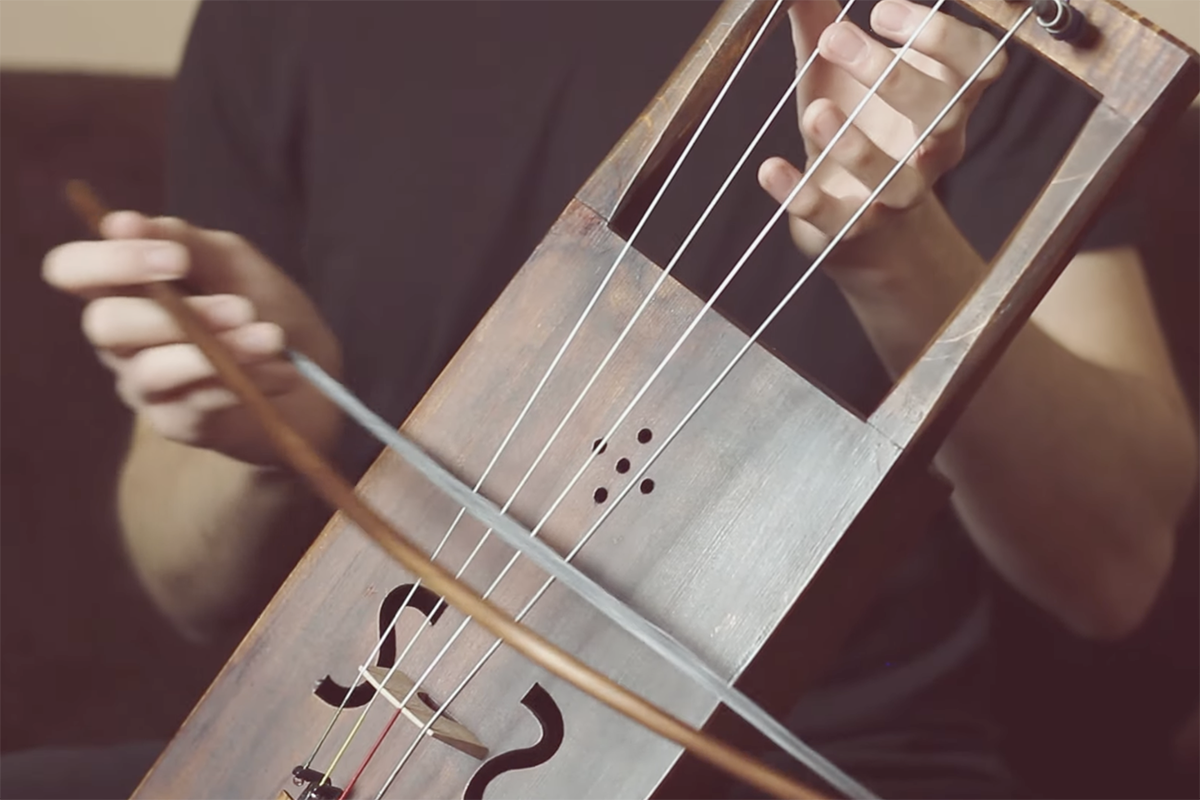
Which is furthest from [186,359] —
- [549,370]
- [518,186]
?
[518,186]

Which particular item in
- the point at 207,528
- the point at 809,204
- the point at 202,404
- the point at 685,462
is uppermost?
the point at 809,204

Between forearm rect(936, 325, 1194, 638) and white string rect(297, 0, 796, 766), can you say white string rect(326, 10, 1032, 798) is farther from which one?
forearm rect(936, 325, 1194, 638)

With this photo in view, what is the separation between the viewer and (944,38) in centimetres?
40

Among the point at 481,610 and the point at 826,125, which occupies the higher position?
the point at 826,125

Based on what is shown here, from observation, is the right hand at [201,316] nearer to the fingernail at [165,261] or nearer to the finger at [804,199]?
the fingernail at [165,261]

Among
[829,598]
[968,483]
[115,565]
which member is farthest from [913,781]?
[115,565]

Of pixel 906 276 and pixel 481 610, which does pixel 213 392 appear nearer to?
pixel 481 610

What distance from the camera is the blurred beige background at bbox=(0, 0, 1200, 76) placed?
1.07m

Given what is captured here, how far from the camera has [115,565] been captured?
1.02 meters

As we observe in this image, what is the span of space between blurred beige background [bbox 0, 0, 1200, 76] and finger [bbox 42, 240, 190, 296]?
688 millimetres

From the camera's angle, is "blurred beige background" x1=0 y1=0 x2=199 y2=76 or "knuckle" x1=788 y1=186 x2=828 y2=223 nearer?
"knuckle" x1=788 y1=186 x2=828 y2=223

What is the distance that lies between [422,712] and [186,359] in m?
0.17

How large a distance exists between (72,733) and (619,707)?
33.1 inches

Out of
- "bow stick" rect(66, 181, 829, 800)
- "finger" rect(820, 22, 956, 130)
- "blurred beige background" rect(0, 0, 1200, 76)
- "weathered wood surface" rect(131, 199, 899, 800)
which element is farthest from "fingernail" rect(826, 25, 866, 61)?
"blurred beige background" rect(0, 0, 1200, 76)
